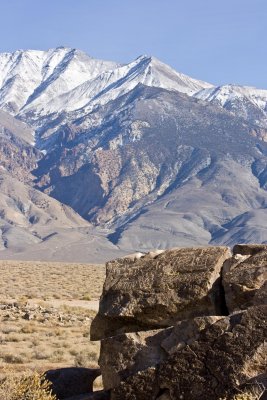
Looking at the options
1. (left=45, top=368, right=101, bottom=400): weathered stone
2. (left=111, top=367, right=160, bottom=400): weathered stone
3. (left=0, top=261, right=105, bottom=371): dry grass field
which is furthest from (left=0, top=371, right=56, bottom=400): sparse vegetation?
(left=0, top=261, right=105, bottom=371): dry grass field

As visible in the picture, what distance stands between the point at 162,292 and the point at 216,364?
3.07 meters

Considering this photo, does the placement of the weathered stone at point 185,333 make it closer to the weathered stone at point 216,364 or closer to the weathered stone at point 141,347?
the weathered stone at point 141,347

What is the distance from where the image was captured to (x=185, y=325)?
1396 centimetres

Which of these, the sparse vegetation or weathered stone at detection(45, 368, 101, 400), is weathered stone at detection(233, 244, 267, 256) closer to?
weathered stone at detection(45, 368, 101, 400)

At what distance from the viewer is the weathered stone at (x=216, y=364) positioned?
494 inches

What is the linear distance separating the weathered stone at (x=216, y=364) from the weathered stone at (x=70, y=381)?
3.54 meters

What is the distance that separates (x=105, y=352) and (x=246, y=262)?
3.85 meters

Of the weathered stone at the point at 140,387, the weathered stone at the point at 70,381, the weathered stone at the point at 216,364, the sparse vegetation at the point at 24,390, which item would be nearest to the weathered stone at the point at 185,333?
the weathered stone at the point at 216,364

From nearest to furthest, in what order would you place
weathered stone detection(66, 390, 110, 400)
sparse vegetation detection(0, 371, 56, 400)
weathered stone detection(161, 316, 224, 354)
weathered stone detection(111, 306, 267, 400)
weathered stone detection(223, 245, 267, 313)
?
weathered stone detection(111, 306, 267, 400) < weathered stone detection(161, 316, 224, 354) < sparse vegetation detection(0, 371, 56, 400) < weathered stone detection(223, 245, 267, 313) < weathered stone detection(66, 390, 110, 400)

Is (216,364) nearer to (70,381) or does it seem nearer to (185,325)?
(185,325)

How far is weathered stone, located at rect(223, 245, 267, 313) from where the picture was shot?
48.1 feet

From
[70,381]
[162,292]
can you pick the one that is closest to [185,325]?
[162,292]

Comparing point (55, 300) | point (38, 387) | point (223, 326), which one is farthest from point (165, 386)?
point (55, 300)

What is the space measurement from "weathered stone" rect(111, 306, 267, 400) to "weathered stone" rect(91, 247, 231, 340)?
6.38 feet
